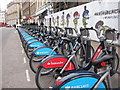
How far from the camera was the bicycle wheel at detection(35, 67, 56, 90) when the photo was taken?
3553 mm

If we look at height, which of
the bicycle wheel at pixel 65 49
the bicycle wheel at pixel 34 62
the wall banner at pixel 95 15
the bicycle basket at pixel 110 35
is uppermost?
the wall banner at pixel 95 15

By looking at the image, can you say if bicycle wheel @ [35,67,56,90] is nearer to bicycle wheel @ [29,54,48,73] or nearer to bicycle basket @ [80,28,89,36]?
bicycle wheel @ [29,54,48,73]

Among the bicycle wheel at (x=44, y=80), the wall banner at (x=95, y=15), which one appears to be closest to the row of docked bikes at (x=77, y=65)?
the bicycle wheel at (x=44, y=80)

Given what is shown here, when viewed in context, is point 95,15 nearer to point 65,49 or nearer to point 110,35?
point 65,49

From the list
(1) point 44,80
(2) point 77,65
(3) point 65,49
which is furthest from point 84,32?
(1) point 44,80

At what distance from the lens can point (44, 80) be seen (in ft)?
12.9

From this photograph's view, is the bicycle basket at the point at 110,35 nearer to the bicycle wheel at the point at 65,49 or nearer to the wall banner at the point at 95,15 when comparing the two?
the bicycle wheel at the point at 65,49

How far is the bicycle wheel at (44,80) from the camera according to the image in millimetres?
3553

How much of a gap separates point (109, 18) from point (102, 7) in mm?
1028

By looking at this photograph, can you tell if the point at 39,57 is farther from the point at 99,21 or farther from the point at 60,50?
the point at 99,21

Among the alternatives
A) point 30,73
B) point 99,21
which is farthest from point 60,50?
point 99,21

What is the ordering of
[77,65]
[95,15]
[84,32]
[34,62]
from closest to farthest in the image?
[77,65] < [84,32] < [34,62] < [95,15]

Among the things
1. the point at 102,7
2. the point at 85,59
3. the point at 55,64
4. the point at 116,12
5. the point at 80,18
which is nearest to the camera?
the point at 55,64

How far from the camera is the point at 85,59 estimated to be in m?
4.76
